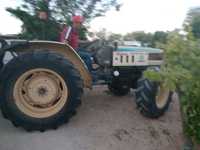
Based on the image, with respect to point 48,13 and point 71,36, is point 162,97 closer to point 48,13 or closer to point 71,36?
point 71,36

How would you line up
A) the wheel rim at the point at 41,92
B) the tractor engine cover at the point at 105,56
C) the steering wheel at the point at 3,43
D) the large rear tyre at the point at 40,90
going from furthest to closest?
the tractor engine cover at the point at 105,56 < the steering wheel at the point at 3,43 < the wheel rim at the point at 41,92 < the large rear tyre at the point at 40,90

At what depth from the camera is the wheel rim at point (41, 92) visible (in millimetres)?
5695

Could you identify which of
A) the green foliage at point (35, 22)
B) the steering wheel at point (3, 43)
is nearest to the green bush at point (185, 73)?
the steering wheel at point (3, 43)

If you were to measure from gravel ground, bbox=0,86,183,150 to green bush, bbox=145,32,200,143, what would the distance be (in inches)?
43.6

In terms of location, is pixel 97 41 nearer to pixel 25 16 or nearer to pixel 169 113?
pixel 169 113

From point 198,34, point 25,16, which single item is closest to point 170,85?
point 198,34

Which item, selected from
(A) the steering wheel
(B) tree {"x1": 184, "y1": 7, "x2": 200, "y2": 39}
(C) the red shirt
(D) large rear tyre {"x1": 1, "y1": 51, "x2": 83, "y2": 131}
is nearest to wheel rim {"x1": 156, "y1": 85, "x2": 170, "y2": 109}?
(D) large rear tyre {"x1": 1, "y1": 51, "x2": 83, "y2": 131}

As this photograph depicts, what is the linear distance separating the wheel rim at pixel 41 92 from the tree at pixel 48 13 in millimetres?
4136

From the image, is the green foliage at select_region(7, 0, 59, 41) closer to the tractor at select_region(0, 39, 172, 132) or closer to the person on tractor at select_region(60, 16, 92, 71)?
the person on tractor at select_region(60, 16, 92, 71)

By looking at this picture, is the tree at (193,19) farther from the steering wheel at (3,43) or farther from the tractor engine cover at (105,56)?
the steering wheel at (3,43)

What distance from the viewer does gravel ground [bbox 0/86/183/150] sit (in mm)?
5082

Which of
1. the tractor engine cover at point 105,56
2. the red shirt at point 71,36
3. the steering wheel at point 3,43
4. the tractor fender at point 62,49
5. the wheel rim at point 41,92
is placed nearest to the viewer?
the wheel rim at point 41,92

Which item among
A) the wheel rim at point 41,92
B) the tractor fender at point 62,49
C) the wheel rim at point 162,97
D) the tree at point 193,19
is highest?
the tree at point 193,19

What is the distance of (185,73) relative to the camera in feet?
12.7
